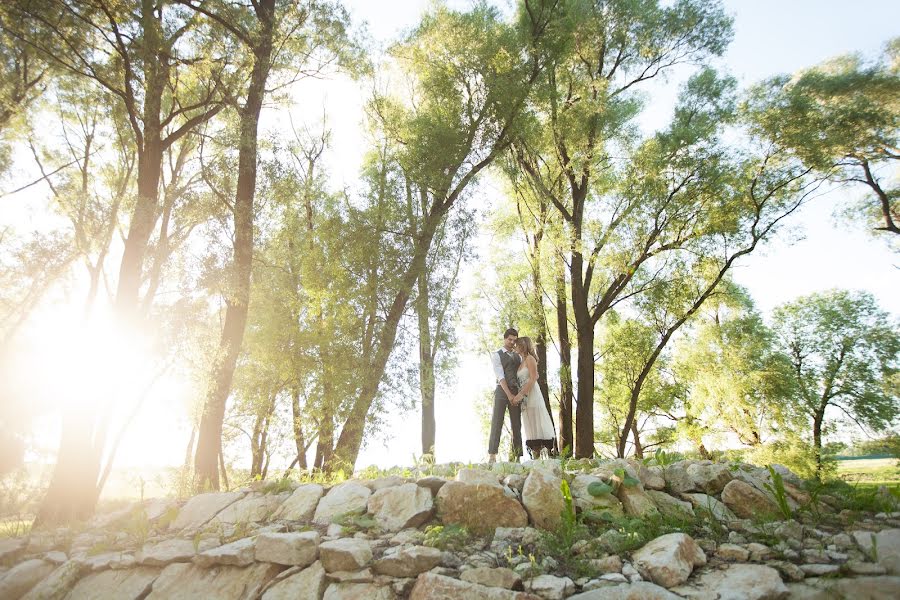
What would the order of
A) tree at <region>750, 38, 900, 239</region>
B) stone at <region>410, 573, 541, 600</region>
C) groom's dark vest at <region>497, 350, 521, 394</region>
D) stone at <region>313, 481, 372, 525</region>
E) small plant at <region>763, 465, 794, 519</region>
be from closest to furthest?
stone at <region>410, 573, 541, 600</region>, small plant at <region>763, 465, 794, 519</region>, stone at <region>313, 481, 372, 525</region>, groom's dark vest at <region>497, 350, 521, 394</region>, tree at <region>750, 38, 900, 239</region>

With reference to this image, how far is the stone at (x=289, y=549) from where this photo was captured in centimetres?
382

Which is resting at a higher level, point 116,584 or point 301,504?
point 301,504

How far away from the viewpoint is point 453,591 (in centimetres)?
322

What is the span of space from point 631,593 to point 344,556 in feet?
6.79

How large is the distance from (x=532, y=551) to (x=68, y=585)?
427 cm

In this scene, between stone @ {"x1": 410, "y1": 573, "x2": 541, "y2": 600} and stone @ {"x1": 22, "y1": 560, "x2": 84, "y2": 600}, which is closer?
stone @ {"x1": 410, "y1": 573, "x2": 541, "y2": 600}

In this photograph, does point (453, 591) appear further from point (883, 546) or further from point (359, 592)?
point (883, 546)

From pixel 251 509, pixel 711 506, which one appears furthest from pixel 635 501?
pixel 251 509

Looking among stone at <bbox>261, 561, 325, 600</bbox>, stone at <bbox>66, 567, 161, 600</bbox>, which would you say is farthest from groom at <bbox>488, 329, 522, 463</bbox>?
stone at <bbox>66, 567, 161, 600</bbox>

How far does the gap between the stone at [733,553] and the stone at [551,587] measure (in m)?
1.25

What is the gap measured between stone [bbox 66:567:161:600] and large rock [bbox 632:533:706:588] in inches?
165

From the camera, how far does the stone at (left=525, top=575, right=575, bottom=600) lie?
10.4 ft

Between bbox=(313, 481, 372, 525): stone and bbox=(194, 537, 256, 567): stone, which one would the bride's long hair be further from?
bbox=(194, 537, 256, 567): stone

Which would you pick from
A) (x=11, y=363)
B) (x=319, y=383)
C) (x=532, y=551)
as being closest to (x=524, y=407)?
(x=532, y=551)
